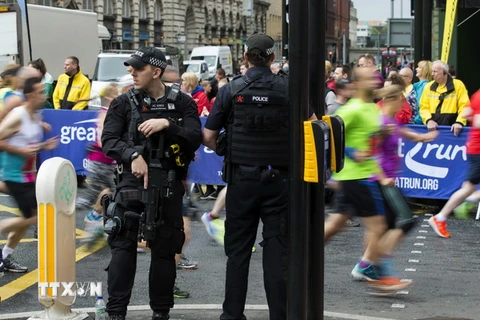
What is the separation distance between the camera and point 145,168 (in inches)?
237

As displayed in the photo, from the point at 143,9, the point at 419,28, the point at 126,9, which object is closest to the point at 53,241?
the point at 419,28

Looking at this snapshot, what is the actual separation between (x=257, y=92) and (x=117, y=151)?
3.29 ft

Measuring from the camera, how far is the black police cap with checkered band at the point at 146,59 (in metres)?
6.18

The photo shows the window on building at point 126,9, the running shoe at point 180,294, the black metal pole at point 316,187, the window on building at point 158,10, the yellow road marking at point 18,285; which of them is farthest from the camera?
the window on building at point 158,10

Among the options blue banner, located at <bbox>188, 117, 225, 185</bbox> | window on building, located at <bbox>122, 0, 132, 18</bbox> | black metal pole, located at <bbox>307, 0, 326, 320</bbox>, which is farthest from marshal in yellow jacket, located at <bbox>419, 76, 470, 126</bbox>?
window on building, located at <bbox>122, 0, 132, 18</bbox>

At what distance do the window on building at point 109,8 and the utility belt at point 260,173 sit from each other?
55552mm

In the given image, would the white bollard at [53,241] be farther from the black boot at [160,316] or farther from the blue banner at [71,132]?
the blue banner at [71,132]

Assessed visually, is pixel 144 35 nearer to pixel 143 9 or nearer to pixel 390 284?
pixel 143 9

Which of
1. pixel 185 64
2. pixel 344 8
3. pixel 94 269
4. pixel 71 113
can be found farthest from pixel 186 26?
pixel 344 8

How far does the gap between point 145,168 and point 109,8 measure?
5633cm

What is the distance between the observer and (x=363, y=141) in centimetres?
766

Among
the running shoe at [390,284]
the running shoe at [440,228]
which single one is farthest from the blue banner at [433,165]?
the running shoe at [390,284]

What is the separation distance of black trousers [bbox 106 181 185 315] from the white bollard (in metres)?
0.28

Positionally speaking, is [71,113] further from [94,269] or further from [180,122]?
[180,122]
